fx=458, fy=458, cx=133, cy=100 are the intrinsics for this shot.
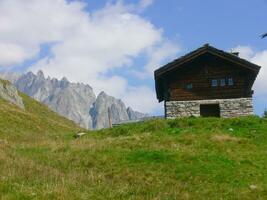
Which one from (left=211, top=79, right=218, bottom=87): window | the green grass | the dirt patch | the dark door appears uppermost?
(left=211, top=79, right=218, bottom=87): window

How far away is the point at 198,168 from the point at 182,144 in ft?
17.5

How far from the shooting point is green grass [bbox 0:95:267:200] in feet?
37.2

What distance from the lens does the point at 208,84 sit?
38.3 m

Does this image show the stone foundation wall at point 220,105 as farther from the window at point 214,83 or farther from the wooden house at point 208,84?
the window at point 214,83

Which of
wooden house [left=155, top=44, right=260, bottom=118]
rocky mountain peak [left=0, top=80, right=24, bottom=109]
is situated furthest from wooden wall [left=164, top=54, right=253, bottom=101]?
rocky mountain peak [left=0, top=80, right=24, bottom=109]

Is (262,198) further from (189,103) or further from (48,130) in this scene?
(48,130)

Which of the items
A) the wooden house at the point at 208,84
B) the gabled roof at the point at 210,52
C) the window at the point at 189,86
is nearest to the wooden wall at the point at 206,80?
the wooden house at the point at 208,84

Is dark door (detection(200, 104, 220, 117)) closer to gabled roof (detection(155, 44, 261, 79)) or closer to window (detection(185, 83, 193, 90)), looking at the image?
window (detection(185, 83, 193, 90))

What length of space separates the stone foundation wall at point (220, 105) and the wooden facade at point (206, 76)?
0.40m

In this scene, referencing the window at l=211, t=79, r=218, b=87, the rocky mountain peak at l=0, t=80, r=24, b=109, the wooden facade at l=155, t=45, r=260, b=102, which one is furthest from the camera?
the rocky mountain peak at l=0, t=80, r=24, b=109

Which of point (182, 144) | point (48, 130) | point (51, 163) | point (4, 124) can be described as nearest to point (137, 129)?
point (182, 144)

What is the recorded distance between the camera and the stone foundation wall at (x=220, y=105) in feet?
123

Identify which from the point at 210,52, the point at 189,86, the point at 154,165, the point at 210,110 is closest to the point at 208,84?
the point at 189,86

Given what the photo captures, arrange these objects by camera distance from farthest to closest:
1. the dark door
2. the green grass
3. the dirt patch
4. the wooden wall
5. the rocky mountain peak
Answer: the rocky mountain peak, the dark door, the wooden wall, the dirt patch, the green grass
